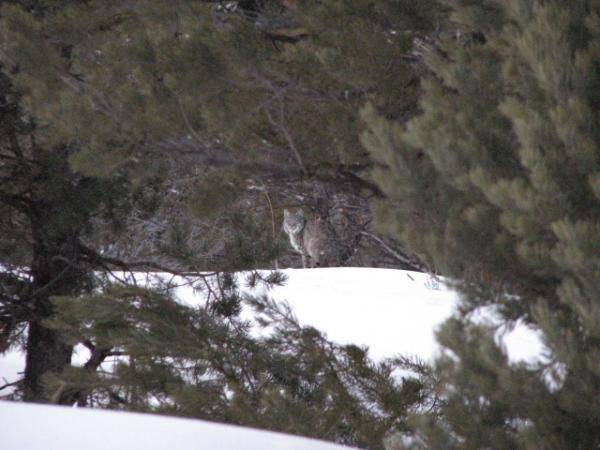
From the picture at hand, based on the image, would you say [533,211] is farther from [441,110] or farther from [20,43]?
[20,43]

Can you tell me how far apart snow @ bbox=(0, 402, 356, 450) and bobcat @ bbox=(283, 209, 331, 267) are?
11.0 m

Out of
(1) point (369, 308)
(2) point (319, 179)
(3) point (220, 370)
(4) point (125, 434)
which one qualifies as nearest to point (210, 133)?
(2) point (319, 179)

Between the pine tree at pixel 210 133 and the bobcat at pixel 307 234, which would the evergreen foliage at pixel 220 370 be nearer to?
the pine tree at pixel 210 133

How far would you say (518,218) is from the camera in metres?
1.62

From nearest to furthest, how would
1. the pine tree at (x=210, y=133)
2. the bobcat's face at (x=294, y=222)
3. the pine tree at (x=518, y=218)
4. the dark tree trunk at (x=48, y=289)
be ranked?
the pine tree at (x=518, y=218) → the pine tree at (x=210, y=133) → the dark tree trunk at (x=48, y=289) → the bobcat's face at (x=294, y=222)

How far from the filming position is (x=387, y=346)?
265 inches

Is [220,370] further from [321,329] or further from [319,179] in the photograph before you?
[321,329]

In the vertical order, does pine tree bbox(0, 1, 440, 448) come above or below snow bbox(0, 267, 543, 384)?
below

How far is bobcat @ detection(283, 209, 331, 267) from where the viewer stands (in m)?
12.5

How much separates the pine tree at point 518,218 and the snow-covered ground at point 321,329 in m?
0.09

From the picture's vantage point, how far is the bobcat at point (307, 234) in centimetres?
1255

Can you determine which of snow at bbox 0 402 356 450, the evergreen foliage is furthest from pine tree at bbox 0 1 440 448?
snow at bbox 0 402 356 450

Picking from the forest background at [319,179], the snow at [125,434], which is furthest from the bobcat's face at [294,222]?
the snow at [125,434]

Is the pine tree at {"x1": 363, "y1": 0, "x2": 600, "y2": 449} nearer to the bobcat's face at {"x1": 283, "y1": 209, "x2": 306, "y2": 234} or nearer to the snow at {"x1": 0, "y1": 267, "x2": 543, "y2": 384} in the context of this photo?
the snow at {"x1": 0, "y1": 267, "x2": 543, "y2": 384}
